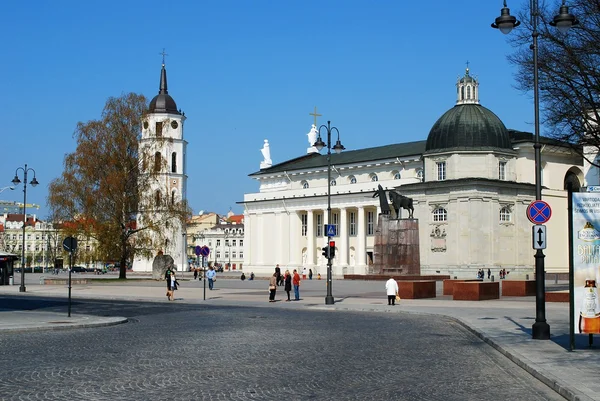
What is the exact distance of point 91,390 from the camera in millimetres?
11414

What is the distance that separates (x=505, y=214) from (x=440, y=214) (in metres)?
7.00

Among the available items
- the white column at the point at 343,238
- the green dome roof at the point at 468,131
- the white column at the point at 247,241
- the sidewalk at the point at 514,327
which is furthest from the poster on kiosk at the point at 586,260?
the white column at the point at 247,241

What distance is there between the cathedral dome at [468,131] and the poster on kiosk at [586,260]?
7364 centimetres

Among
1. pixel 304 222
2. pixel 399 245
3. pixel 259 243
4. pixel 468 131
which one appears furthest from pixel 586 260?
pixel 259 243

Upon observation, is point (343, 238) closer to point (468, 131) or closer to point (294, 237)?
point (294, 237)

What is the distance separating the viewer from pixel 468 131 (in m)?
89.6

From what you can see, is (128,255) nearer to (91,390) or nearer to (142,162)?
(142,162)

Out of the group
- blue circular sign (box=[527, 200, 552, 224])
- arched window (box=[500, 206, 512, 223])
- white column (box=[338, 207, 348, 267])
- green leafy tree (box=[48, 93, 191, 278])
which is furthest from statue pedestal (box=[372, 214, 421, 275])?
blue circular sign (box=[527, 200, 552, 224])

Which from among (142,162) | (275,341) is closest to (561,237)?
(142,162)

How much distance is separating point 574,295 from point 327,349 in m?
5.09

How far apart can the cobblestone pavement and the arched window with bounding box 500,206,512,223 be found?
65668mm

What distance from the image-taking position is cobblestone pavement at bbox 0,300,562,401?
1144 cm

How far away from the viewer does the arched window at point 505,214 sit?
87.3 metres

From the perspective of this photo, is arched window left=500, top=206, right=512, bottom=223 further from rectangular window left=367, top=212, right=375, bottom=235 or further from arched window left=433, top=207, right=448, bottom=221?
rectangular window left=367, top=212, right=375, bottom=235
